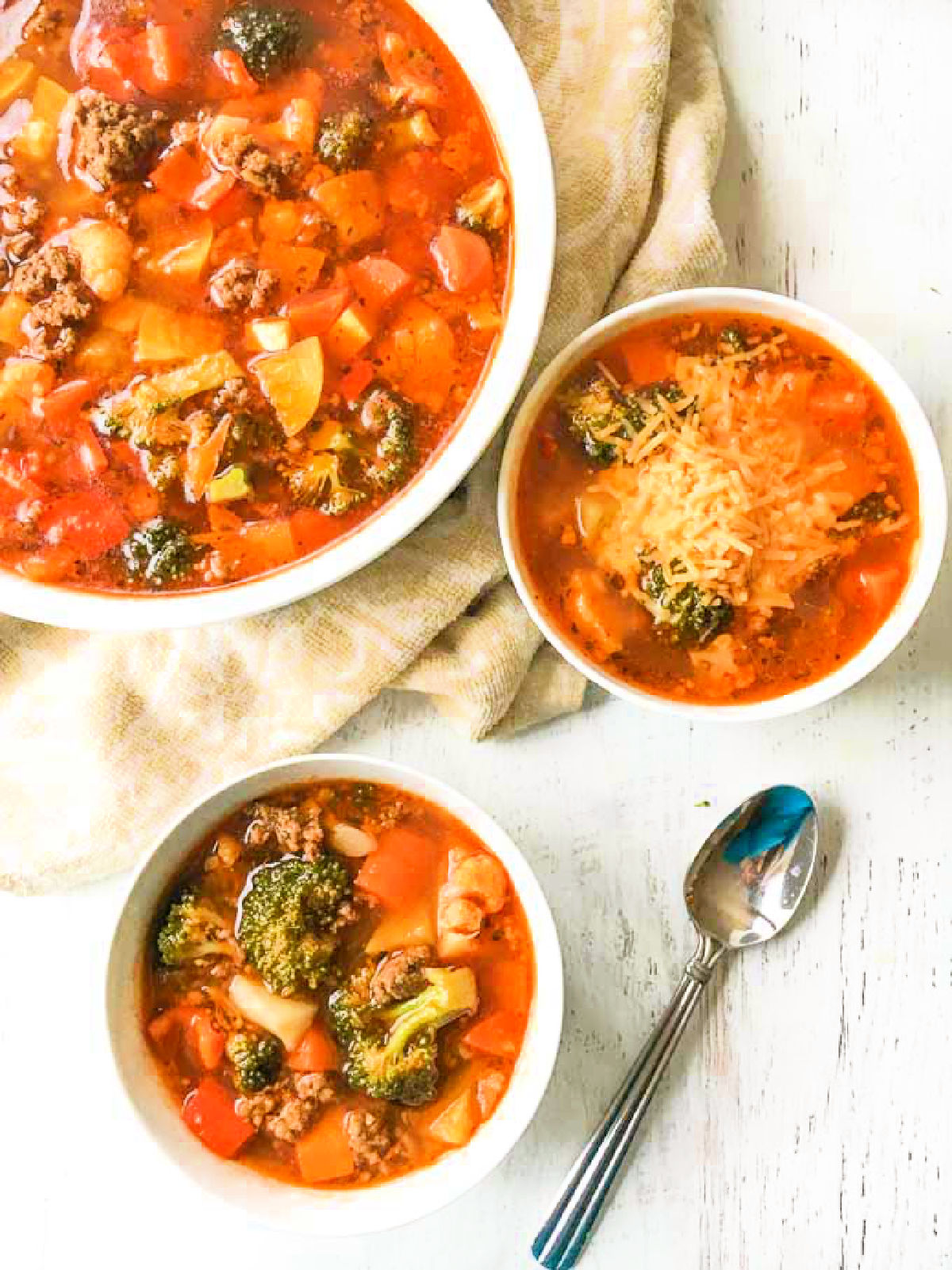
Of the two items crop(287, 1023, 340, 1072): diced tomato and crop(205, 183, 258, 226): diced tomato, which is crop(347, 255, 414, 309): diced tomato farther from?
crop(287, 1023, 340, 1072): diced tomato

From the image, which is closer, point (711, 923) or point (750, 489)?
point (750, 489)

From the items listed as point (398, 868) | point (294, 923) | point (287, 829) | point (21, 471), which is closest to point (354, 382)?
point (21, 471)

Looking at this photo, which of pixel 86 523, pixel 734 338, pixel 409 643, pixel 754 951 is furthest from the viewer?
pixel 754 951

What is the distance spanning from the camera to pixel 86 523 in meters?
3.54

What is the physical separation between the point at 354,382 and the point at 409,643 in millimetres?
754

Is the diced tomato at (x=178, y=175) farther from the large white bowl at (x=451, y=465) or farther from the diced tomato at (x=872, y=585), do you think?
the diced tomato at (x=872, y=585)

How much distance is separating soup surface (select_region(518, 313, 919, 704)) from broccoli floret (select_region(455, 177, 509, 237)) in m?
0.45

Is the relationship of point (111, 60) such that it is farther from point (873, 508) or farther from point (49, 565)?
point (873, 508)

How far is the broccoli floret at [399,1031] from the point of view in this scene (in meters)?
3.56

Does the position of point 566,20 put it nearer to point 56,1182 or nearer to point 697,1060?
point 697,1060

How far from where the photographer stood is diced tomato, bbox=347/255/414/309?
11.6 ft

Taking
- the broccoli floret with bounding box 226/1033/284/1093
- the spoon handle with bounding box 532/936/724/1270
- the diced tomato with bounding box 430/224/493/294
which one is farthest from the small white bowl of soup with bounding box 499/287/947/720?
the broccoli floret with bounding box 226/1033/284/1093

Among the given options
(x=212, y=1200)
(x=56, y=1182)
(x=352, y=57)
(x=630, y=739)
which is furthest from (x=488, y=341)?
(x=56, y=1182)

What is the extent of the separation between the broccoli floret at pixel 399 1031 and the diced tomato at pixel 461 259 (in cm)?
180
